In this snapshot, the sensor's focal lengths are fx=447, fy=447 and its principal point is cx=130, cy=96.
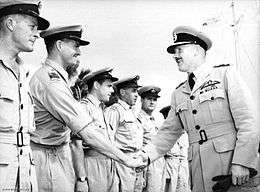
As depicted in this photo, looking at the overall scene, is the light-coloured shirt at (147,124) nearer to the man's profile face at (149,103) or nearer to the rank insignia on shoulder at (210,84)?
the man's profile face at (149,103)

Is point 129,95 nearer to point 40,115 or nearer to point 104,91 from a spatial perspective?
point 104,91

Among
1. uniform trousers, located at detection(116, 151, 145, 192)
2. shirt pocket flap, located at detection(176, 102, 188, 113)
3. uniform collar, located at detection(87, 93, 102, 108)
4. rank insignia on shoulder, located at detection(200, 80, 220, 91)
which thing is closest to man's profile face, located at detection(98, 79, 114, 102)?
uniform collar, located at detection(87, 93, 102, 108)

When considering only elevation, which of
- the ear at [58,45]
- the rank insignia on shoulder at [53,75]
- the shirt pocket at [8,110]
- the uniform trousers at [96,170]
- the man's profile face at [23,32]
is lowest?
the uniform trousers at [96,170]

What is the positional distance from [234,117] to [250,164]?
1.63 feet

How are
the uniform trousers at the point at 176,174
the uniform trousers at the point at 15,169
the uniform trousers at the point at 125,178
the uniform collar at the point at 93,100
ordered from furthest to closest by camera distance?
1. the uniform trousers at the point at 176,174
2. the uniform trousers at the point at 125,178
3. the uniform collar at the point at 93,100
4. the uniform trousers at the point at 15,169

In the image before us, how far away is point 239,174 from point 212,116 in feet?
2.25

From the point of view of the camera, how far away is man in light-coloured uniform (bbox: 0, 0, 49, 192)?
11.8ft

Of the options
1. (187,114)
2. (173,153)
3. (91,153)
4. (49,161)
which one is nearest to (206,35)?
(187,114)

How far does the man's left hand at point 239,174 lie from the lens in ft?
13.9

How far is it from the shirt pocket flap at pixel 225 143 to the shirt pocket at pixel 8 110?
2029 millimetres

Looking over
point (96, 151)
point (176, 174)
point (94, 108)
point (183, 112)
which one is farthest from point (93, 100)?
point (176, 174)

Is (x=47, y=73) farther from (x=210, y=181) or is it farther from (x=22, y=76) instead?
(x=210, y=181)

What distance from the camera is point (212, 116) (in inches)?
182

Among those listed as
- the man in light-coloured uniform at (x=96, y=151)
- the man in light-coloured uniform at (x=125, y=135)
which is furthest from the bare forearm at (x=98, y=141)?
the man in light-coloured uniform at (x=125, y=135)
